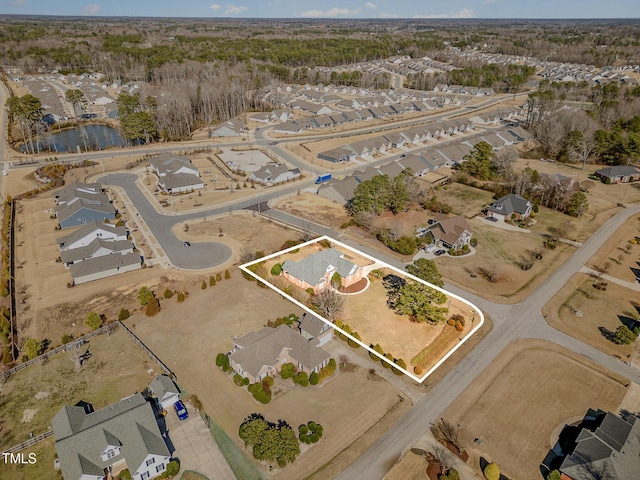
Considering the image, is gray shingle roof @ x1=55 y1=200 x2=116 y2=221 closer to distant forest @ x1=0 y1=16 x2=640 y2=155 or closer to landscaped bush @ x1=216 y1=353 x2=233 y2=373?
landscaped bush @ x1=216 y1=353 x2=233 y2=373

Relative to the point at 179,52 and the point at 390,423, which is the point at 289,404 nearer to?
the point at 390,423

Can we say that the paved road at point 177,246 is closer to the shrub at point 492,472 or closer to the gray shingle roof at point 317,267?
the gray shingle roof at point 317,267

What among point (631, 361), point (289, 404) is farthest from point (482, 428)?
point (631, 361)

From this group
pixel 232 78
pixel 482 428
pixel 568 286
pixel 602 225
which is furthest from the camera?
pixel 232 78

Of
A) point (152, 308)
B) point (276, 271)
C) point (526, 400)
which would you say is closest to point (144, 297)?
point (152, 308)

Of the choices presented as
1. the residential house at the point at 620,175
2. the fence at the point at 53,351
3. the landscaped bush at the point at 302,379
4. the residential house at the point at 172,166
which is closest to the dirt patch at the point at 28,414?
the fence at the point at 53,351

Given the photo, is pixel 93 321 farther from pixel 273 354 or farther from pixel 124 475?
pixel 273 354
